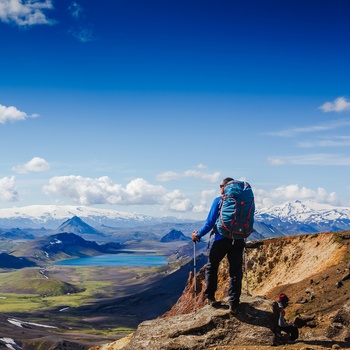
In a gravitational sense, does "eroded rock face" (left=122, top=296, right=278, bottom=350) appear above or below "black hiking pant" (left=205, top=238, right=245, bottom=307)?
below

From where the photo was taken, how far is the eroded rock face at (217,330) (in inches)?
570

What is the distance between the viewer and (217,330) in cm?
1477

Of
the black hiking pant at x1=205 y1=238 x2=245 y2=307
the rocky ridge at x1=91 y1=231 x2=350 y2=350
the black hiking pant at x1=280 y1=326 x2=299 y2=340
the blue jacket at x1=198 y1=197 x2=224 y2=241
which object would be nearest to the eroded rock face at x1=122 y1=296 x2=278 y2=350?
the rocky ridge at x1=91 y1=231 x2=350 y2=350

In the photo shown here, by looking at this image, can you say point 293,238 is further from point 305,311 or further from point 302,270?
point 305,311

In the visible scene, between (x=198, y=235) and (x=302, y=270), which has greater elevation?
(x=198, y=235)

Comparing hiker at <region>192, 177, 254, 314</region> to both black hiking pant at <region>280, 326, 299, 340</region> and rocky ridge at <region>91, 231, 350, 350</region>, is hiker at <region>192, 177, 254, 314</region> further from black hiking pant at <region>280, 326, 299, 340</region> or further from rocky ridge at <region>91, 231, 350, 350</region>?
black hiking pant at <region>280, 326, 299, 340</region>

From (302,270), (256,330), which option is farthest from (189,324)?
(302,270)

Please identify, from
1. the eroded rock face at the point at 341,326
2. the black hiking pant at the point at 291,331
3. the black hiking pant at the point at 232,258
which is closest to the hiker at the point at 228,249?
the black hiking pant at the point at 232,258

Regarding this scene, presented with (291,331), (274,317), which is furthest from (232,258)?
(291,331)

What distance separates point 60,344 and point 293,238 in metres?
145

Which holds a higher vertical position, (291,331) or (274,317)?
(274,317)

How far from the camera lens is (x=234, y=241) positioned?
14555 millimetres

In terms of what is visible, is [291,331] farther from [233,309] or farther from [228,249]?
[228,249]

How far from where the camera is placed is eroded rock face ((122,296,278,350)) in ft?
47.5
